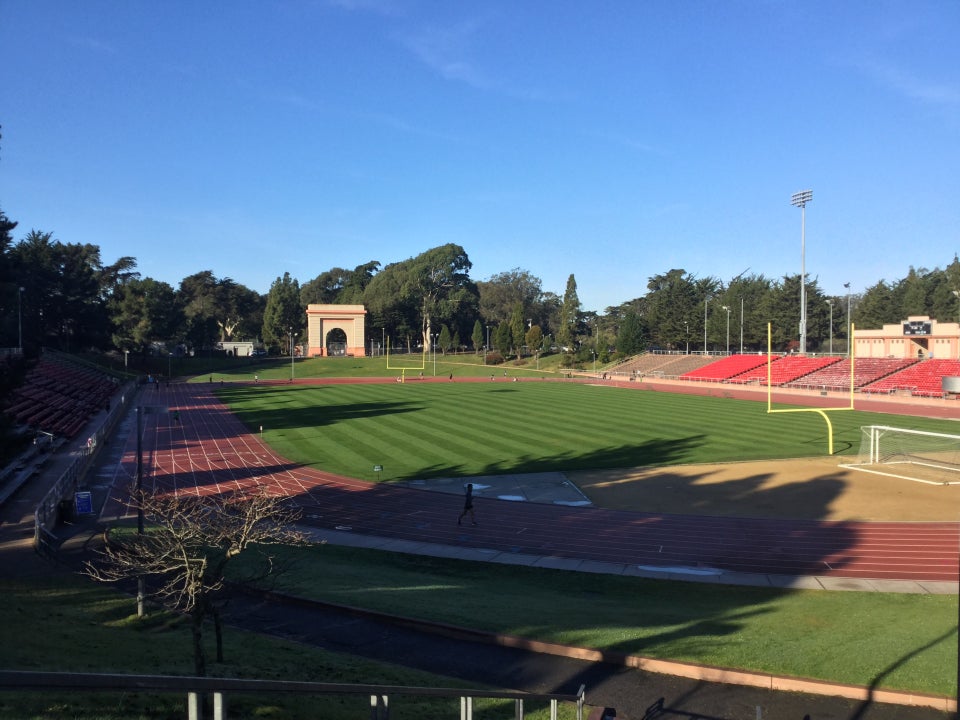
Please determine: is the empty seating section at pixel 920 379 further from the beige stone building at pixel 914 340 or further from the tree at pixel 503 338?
the tree at pixel 503 338

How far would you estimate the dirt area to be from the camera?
22438 millimetres

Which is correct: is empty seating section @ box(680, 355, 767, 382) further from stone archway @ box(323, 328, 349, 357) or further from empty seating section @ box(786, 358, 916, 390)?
stone archway @ box(323, 328, 349, 357)

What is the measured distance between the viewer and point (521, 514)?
Result: 2253 centimetres

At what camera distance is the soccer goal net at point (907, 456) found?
91.6 feet

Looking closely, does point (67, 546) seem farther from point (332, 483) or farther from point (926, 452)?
point (926, 452)

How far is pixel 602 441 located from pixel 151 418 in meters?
30.9

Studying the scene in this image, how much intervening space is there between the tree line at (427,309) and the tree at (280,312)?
7.4 inches

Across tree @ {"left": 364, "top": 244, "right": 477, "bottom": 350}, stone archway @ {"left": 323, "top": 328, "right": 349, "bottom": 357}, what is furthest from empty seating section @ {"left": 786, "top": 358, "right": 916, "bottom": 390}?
tree @ {"left": 364, "top": 244, "right": 477, "bottom": 350}

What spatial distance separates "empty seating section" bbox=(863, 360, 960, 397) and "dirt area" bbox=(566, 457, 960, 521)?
125 feet

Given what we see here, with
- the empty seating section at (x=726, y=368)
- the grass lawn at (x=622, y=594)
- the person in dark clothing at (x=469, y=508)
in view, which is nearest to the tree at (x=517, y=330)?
the empty seating section at (x=726, y=368)

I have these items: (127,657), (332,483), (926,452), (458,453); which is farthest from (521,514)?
(926,452)

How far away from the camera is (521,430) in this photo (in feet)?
135

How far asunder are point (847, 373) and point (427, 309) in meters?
81.4

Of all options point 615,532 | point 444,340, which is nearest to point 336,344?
point 444,340
